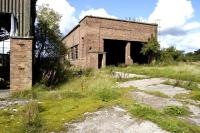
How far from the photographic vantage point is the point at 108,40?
152 ft

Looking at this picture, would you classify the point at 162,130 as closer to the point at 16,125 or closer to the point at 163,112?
the point at 163,112

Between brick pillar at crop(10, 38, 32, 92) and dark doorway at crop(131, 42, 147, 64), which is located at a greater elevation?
dark doorway at crop(131, 42, 147, 64)

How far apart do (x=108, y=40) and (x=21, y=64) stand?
105 ft

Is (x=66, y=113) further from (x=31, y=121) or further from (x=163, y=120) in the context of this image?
(x=163, y=120)

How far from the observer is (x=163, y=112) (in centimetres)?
1000

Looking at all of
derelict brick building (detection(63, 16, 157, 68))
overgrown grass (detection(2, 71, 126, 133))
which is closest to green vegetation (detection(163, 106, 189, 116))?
overgrown grass (detection(2, 71, 126, 133))

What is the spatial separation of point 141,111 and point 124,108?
96 centimetres

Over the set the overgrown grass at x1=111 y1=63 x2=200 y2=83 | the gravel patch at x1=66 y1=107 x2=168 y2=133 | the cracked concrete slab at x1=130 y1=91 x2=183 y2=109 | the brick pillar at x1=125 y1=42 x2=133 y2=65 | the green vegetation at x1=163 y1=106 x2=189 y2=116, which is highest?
the brick pillar at x1=125 y1=42 x2=133 y2=65

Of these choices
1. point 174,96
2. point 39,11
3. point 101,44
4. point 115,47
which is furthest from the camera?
point 115,47

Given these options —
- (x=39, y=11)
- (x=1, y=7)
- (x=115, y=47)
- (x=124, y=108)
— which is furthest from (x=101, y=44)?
(x=124, y=108)

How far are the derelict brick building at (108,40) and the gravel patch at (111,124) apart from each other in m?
32.3

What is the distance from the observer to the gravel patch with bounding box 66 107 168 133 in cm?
803

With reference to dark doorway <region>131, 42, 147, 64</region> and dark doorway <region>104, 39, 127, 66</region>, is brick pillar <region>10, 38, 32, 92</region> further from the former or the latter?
dark doorway <region>104, 39, 127, 66</region>

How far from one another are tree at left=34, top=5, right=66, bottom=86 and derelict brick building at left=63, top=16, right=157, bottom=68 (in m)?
12.6
